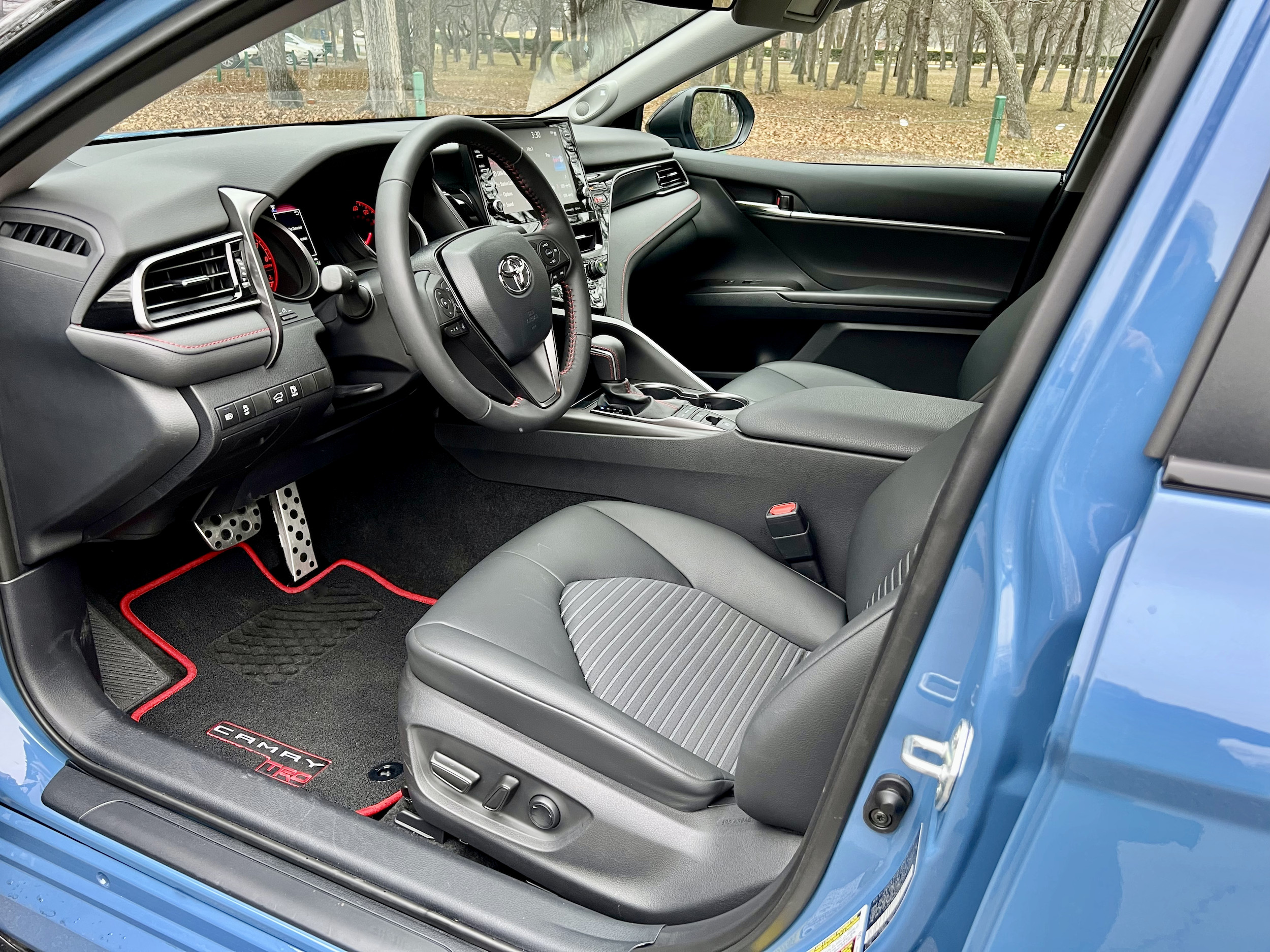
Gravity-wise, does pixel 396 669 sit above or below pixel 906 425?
below

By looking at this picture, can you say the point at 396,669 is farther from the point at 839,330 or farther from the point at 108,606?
the point at 839,330

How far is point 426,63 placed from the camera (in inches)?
143

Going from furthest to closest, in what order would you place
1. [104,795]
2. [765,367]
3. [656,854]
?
[765,367] < [104,795] < [656,854]

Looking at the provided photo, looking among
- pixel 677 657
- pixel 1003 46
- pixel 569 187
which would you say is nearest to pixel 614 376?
pixel 569 187

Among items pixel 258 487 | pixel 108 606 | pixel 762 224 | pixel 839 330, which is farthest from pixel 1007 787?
pixel 762 224

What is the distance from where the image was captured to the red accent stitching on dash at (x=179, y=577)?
5.90 ft

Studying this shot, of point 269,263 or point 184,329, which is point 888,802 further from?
point 269,263

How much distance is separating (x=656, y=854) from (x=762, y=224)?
2466 millimetres

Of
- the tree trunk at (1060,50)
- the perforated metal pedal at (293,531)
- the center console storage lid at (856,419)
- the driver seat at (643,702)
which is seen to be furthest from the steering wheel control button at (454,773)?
the tree trunk at (1060,50)

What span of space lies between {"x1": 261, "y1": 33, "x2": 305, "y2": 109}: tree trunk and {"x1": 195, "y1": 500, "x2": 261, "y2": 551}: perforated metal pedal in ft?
3.28

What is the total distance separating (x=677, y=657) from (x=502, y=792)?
328mm

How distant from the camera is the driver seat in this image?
964mm

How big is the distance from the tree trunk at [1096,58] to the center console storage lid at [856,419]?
1315mm

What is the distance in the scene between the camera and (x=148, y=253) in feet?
4.24
